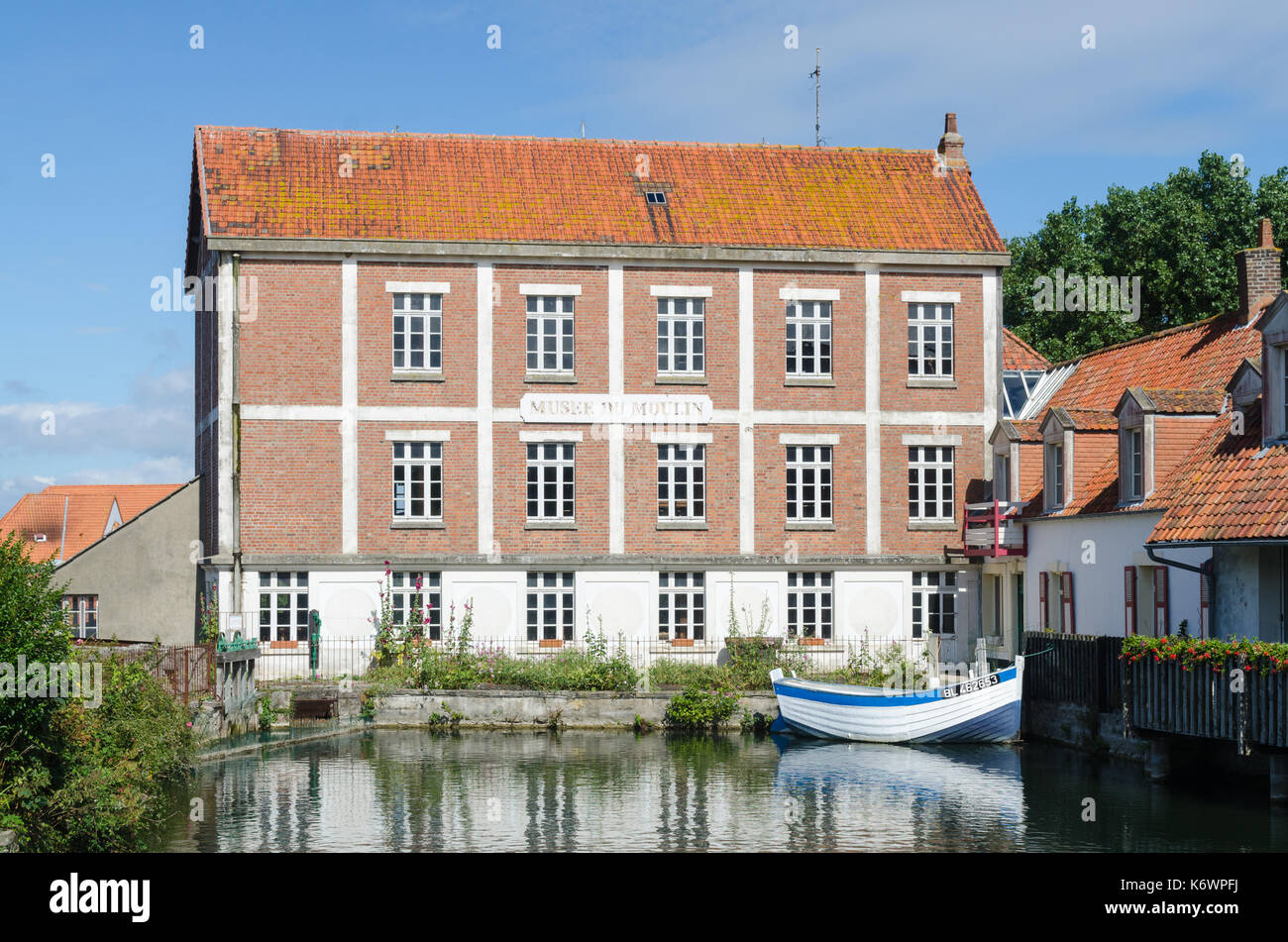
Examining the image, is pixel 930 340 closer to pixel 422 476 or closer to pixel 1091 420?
pixel 1091 420

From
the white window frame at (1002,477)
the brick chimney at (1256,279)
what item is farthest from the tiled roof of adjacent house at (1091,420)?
the brick chimney at (1256,279)

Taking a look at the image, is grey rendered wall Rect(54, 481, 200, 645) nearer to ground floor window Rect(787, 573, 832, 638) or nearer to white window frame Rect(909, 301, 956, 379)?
ground floor window Rect(787, 573, 832, 638)

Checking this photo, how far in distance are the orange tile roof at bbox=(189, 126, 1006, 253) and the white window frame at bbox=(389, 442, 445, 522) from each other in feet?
16.7

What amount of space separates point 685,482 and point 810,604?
440cm

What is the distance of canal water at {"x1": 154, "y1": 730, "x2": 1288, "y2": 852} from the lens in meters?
18.8

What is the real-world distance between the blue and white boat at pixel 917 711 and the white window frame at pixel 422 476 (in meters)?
10.3

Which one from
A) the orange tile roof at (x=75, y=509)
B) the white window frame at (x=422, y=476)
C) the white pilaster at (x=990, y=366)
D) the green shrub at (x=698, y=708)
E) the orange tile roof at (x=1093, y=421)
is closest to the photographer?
the green shrub at (x=698, y=708)

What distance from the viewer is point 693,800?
2195cm

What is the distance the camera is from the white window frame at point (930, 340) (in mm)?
37000

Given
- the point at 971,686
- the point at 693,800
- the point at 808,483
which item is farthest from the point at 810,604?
the point at 693,800

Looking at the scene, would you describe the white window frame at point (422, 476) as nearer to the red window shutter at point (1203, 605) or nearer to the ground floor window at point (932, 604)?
the ground floor window at point (932, 604)

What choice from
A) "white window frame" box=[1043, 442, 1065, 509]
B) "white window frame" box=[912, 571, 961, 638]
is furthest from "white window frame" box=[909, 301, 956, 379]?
"white window frame" box=[912, 571, 961, 638]
